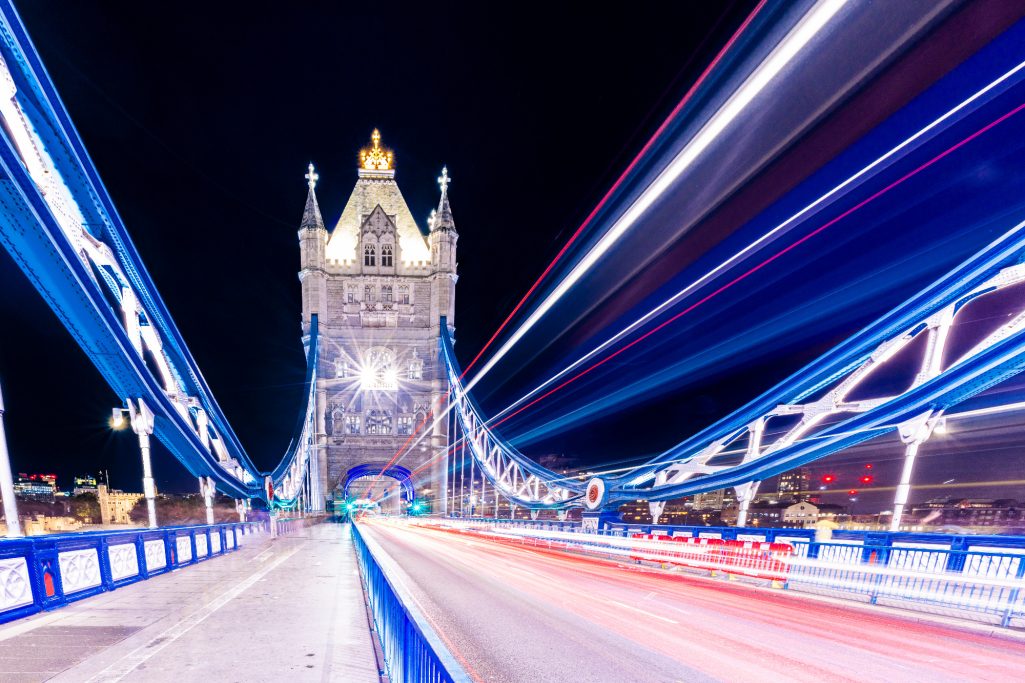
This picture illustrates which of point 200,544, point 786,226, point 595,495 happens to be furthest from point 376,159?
point 200,544

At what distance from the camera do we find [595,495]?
25.9m

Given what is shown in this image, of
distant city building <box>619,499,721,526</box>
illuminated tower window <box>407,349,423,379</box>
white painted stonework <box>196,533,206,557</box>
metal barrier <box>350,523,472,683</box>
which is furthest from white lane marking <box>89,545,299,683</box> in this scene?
illuminated tower window <box>407,349,423,379</box>

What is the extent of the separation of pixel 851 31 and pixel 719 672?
36.7 meters

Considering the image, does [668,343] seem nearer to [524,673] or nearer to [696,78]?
[696,78]

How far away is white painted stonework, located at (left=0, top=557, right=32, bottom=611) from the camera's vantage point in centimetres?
729

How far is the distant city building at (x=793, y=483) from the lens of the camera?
68.4 meters

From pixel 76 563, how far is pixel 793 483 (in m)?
76.6

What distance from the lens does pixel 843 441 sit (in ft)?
55.3

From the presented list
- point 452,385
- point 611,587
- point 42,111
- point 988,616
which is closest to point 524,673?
point 611,587

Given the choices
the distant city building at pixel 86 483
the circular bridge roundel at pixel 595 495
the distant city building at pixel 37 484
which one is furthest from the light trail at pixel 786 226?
the distant city building at pixel 86 483

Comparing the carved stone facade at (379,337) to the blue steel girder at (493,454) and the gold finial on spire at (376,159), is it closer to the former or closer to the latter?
the blue steel girder at (493,454)

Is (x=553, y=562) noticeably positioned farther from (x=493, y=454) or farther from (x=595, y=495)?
(x=493, y=454)

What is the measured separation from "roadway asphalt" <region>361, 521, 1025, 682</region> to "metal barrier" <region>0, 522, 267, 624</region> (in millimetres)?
5137

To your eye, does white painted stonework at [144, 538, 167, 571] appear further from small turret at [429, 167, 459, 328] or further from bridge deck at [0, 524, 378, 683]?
small turret at [429, 167, 459, 328]
